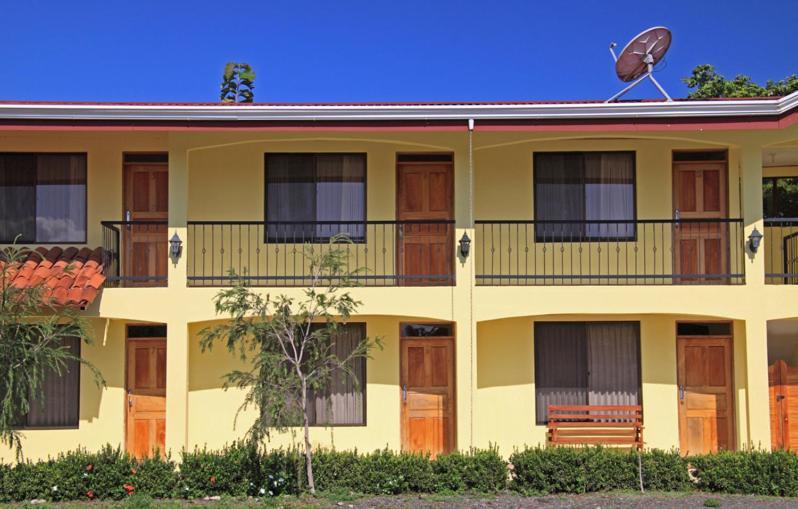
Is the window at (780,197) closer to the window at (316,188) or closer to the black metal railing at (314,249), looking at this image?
the black metal railing at (314,249)

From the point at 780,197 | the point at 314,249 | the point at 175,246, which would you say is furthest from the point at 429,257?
the point at 780,197

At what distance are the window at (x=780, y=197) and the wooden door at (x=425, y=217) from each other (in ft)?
22.6

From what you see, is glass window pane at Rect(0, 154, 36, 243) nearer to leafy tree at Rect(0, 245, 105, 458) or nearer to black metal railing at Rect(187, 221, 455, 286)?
black metal railing at Rect(187, 221, 455, 286)

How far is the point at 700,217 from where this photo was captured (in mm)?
13289

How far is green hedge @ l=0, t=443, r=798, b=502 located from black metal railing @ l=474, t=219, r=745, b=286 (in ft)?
10.9

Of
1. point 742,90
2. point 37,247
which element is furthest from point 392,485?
point 742,90

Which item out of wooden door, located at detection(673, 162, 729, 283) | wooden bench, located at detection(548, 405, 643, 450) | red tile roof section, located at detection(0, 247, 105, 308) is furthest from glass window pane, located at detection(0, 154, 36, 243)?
wooden door, located at detection(673, 162, 729, 283)

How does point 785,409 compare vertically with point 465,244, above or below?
below

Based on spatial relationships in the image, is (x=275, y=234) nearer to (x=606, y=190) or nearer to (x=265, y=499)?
(x=265, y=499)

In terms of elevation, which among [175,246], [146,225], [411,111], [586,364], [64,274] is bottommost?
[586,364]

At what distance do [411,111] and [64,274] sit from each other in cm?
583

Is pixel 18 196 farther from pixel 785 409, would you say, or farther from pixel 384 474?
pixel 785 409

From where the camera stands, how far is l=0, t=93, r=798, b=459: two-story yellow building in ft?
41.9

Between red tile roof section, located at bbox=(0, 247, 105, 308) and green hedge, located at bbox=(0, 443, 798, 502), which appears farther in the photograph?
red tile roof section, located at bbox=(0, 247, 105, 308)
